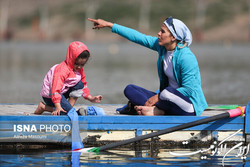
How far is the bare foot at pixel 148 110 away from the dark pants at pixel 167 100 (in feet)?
0.24

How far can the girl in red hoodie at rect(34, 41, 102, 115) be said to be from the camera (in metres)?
9.15

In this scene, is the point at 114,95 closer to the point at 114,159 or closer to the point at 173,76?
the point at 173,76

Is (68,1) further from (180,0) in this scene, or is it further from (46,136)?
(46,136)

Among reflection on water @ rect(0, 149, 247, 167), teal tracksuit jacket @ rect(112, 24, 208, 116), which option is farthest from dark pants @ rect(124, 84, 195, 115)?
reflection on water @ rect(0, 149, 247, 167)

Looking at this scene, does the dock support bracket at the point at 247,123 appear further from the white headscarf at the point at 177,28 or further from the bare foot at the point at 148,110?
the white headscarf at the point at 177,28

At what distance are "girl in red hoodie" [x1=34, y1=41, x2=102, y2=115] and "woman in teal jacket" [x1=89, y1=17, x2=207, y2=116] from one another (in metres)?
0.63

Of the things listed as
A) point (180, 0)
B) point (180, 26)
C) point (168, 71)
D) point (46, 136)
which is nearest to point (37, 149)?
point (46, 136)

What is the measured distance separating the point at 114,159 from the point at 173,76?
5.64 ft

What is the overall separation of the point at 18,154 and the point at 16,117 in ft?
2.00

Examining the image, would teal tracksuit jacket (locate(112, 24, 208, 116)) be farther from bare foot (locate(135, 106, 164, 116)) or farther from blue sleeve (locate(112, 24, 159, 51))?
bare foot (locate(135, 106, 164, 116))

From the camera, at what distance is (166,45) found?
366 inches

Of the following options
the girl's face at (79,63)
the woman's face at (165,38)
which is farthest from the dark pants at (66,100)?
the woman's face at (165,38)

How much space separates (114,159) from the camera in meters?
8.91

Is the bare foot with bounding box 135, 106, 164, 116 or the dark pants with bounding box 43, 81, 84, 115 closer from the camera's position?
the dark pants with bounding box 43, 81, 84, 115
